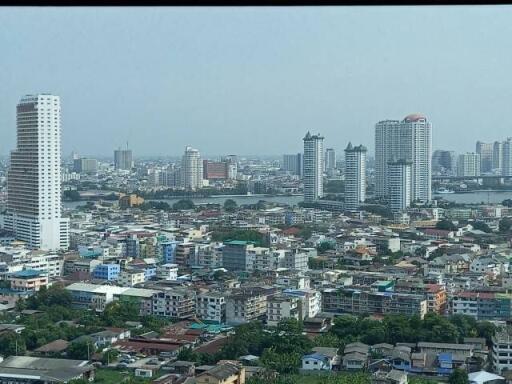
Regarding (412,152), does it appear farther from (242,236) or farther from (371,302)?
(371,302)

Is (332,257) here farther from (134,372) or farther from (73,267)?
(134,372)

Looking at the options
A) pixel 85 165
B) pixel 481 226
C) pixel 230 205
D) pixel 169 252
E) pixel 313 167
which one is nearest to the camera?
pixel 169 252

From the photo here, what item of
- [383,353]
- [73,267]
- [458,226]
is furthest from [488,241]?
[383,353]

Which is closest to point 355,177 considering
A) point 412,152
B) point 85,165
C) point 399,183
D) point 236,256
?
point 399,183

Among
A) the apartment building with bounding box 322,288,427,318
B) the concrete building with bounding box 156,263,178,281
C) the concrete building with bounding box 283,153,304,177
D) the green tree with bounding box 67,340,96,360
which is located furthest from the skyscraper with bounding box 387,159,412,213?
the green tree with bounding box 67,340,96,360

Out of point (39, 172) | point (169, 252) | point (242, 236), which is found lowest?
point (169, 252)

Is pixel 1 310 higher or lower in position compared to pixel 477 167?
lower
